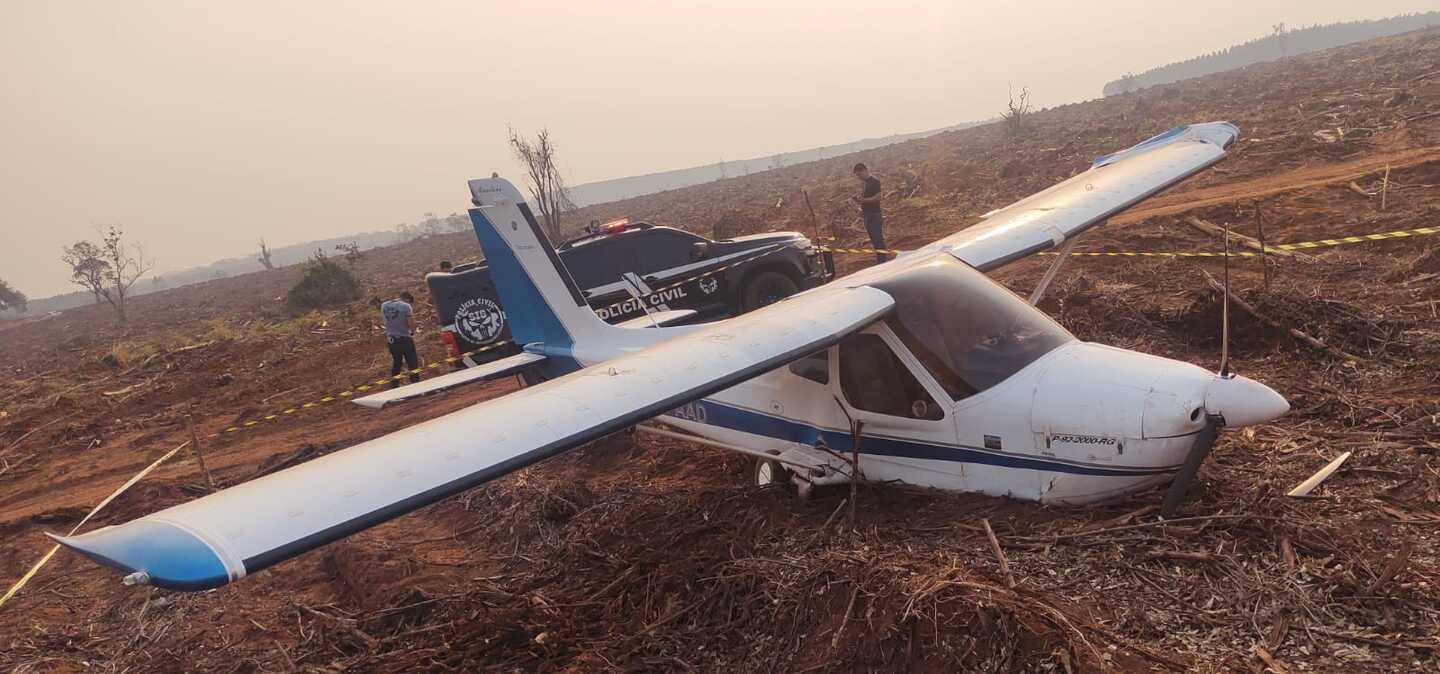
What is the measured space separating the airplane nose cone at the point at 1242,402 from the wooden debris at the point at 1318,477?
1.79 feet

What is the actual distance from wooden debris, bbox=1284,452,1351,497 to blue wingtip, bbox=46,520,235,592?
558 centimetres

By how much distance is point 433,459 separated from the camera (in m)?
3.87

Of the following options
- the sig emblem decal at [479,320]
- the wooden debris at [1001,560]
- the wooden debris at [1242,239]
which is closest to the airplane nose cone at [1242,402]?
the wooden debris at [1001,560]

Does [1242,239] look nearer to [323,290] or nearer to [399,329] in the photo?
[399,329]

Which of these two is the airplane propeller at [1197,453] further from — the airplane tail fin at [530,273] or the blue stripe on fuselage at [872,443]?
the airplane tail fin at [530,273]

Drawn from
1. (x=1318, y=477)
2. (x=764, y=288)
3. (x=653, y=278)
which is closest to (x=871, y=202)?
(x=764, y=288)

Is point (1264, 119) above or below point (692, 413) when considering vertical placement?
above

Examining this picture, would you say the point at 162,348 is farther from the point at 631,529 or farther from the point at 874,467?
the point at 874,467

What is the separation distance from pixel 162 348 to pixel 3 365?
1652 cm

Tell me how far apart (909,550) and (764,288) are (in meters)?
9.73

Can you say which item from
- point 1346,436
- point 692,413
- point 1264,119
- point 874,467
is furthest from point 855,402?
point 1264,119

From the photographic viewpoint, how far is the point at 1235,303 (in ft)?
27.3

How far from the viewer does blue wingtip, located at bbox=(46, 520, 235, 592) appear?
2.90 metres

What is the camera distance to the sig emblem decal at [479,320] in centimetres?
1345
